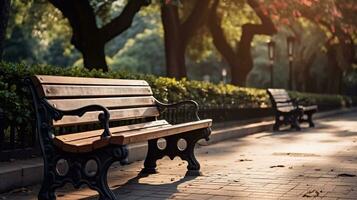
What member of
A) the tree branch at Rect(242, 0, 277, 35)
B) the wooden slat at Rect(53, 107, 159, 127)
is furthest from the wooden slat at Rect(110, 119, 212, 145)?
the tree branch at Rect(242, 0, 277, 35)

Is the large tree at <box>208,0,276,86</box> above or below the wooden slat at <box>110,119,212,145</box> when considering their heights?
above

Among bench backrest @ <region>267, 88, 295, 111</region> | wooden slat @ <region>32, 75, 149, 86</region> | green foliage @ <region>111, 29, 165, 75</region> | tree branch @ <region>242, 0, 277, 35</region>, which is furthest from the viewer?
green foliage @ <region>111, 29, 165, 75</region>

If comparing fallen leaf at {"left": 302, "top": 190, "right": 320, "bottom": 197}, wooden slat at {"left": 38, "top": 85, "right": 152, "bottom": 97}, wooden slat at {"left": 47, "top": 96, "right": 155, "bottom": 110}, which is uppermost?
wooden slat at {"left": 38, "top": 85, "right": 152, "bottom": 97}

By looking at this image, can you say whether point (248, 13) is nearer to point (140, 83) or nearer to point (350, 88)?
point (140, 83)

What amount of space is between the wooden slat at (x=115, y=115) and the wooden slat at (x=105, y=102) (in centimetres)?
7

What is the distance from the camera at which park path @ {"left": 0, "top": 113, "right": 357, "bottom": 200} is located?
5691mm

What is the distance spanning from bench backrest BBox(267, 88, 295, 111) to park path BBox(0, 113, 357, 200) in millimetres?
5246

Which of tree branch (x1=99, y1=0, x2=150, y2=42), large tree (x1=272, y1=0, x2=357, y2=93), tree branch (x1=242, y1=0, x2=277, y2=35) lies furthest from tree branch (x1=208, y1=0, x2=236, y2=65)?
tree branch (x1=99, y1=0, x2=150, y2=42)

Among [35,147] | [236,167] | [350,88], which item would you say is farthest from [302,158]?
[350,88]

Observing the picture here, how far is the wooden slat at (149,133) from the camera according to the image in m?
4.93

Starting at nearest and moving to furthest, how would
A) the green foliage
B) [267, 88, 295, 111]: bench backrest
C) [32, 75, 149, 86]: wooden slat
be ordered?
1. [32, 75, 149, 86]: wooden slat
2. [267, 88, 295, 111]: bench backrest
3. the green foliage

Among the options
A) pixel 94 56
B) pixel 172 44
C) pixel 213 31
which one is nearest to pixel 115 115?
pixel 94 56

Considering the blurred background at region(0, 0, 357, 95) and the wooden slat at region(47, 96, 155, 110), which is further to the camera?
the blurred background at region(0, 0, 357, 95)

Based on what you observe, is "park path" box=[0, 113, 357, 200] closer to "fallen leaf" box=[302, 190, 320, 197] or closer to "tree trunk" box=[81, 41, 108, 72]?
"fallen leaf" box=[302, 190, 320, 197]
